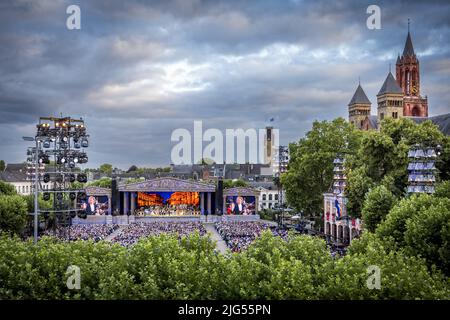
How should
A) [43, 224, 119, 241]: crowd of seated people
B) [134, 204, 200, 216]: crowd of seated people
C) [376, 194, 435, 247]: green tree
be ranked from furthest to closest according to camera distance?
[134, 204, 200, 216]: crowd of seated people
[43, 224, 119, 241]: crowd of seated people
[376, 194, 435, 247]: green tree

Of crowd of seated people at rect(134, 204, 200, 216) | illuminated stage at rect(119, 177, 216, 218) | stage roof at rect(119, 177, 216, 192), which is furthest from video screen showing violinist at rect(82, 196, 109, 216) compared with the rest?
stage roof at rect(119, 177, 216, 192)

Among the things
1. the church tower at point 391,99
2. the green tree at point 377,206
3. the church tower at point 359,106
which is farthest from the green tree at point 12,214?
the church tower at point 359,106

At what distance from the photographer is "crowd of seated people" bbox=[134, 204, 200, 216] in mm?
85475

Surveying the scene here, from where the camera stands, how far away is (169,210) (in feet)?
Answer: 284

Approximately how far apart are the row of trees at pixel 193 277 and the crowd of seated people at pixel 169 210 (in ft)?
214

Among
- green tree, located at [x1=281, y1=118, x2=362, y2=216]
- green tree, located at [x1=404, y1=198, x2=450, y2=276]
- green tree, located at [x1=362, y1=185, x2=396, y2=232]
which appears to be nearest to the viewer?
green tree, located at [x1=404, y1=198, x2=450, y2=276]

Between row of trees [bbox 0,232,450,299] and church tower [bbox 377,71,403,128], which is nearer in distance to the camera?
row of trees [bbox 0,232,450,299]

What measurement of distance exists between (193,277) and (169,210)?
6936 cm

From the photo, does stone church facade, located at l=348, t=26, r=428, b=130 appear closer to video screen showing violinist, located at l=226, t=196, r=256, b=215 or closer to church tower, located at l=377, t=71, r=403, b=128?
church tower, located at l=377, t=71, r=403, b=128

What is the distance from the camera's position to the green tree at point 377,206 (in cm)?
3938

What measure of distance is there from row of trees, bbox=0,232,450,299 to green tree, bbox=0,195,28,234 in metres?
31.4

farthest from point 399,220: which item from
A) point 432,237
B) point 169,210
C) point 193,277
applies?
point 169,210

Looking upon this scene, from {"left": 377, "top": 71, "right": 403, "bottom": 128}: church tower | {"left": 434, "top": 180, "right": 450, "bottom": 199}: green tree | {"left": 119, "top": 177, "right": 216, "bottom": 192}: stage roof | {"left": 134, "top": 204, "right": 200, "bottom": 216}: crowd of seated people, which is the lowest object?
{"left": 134, "top": 204, "right": 200, "bottom": 216}: crowd of seated people

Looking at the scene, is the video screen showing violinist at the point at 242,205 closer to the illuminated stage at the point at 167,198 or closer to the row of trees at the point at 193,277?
the illuminated stage at the point at 167,198
